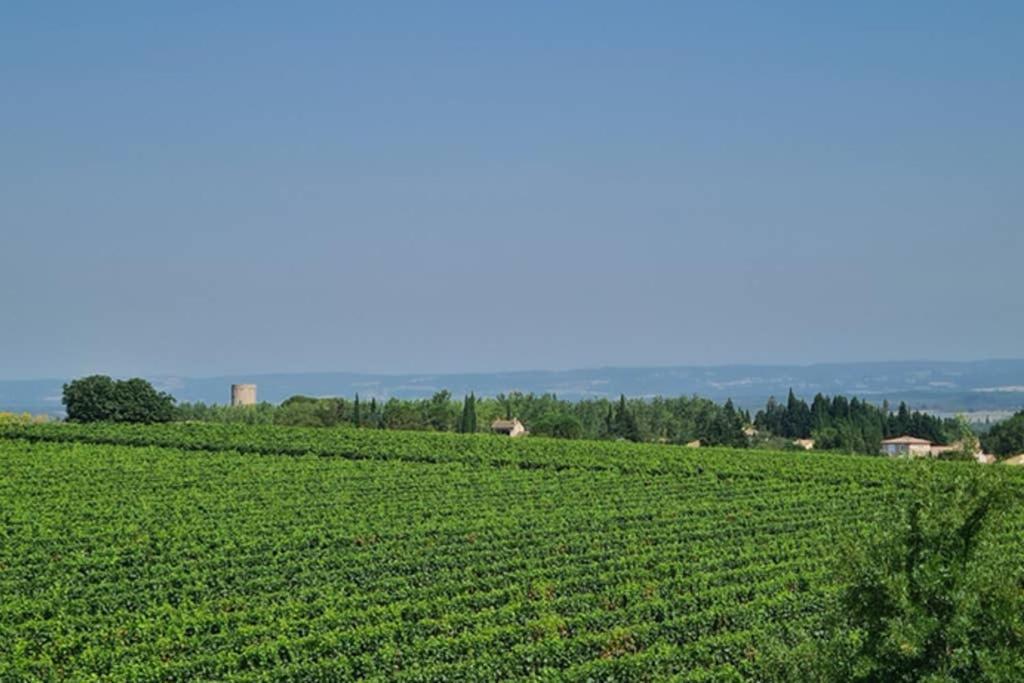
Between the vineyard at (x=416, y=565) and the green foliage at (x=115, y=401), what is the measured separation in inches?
742

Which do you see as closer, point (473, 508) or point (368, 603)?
point (368, 603)

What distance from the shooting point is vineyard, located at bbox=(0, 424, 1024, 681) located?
20.1 metres

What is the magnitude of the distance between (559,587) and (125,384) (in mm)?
54292

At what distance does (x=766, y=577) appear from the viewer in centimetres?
2684

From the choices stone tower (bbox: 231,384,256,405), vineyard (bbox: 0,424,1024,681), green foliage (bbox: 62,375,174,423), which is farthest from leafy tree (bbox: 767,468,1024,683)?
stone tower (bbox: 231,384,256,405)

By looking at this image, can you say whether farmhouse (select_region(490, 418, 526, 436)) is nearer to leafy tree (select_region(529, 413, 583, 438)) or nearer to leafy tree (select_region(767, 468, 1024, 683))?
leafy tree (select_region(529, 413, 583, 438))

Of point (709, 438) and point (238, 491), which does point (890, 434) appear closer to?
point (709, 438)

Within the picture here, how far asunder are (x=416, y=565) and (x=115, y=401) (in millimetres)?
49656

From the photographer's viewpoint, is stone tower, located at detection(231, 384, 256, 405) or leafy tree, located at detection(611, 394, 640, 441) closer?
leafy tree, located at detection(611, 394, 640, 441)

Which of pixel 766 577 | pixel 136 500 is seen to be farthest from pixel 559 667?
pixel 136 500

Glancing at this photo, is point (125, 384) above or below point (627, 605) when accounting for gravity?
above

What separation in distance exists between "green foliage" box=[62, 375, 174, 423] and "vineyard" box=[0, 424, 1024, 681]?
1884cm

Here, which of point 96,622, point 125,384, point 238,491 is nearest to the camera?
point 96,622

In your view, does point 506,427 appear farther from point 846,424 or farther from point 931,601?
point 931,601
